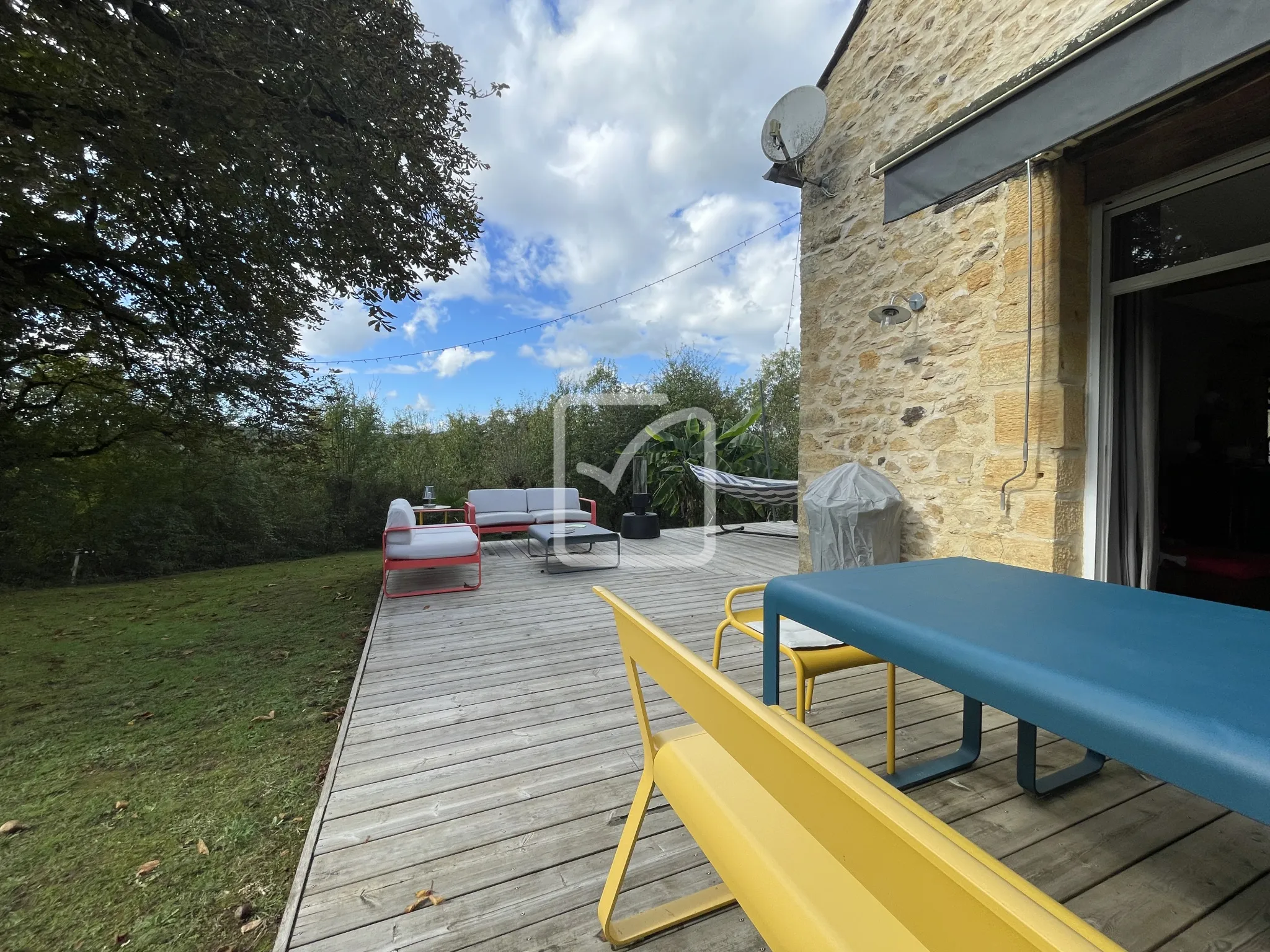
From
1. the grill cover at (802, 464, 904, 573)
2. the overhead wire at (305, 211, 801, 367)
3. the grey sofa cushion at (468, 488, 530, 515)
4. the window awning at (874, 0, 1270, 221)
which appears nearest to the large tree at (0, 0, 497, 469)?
the overhead wire at (305, 211, 801, 367)

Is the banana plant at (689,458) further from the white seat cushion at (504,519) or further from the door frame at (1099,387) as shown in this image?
the door frame at (1099,387)

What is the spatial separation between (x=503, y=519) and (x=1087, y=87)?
6.03 m

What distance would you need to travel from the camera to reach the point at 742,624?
6.95 feet

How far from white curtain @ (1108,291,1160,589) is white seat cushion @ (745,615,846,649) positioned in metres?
1.70

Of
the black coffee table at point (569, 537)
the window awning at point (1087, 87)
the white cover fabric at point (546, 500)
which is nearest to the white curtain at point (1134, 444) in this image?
the window awning at point (1087, 87)

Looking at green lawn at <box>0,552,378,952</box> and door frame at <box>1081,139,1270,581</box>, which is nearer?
→ green lawn at <box>0,552,378,952</box>

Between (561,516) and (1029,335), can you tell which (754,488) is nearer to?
(561,516)

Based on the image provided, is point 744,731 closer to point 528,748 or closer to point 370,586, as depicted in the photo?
point 528,748

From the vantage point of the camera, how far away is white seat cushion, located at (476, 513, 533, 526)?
654 cm

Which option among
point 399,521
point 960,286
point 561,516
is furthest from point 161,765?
point 561,516

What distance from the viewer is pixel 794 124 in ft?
13.1

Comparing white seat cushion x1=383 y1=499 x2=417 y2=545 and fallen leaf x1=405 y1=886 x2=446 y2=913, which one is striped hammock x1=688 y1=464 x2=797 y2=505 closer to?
white seat cushion x1=383 y1=499 x2=417 y2=545

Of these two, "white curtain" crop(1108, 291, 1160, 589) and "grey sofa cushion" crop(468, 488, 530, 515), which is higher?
"white curtain" crop(1108, 291, 1160, 589)

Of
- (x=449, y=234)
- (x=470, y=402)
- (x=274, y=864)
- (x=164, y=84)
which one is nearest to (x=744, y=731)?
(x=274, y=864)
